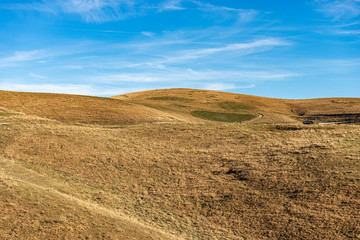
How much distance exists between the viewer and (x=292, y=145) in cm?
2873

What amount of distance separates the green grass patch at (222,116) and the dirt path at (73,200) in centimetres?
4850

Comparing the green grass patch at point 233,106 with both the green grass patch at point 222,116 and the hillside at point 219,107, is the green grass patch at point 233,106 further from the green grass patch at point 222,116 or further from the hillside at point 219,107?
the green grass patch at point 222,116

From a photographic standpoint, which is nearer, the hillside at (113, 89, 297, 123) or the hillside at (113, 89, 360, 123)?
the hillside at (113, 89, 360, 123)

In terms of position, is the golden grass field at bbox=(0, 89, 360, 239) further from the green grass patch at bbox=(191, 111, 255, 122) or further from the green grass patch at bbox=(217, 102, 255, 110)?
the green grass patch at bbox=(217, 102, 255, 110)

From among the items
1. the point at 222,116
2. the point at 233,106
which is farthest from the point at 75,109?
the point at 233,106

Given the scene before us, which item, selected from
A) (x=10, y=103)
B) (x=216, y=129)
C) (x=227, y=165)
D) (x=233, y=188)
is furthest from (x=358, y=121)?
(x=10, y=103)

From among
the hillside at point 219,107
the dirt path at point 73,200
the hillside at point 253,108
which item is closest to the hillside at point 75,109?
the hillside at point 253,108

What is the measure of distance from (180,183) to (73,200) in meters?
8.68

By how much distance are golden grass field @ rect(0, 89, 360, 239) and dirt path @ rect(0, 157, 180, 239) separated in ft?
0.24

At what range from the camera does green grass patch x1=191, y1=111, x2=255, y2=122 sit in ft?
215

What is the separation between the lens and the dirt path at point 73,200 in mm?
13469

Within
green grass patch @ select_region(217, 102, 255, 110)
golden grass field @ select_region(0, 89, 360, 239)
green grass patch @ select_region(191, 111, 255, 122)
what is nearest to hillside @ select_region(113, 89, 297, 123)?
green grass patch @ select_region(217, 102, 255, 110)

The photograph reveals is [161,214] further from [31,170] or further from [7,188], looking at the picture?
[31,170]

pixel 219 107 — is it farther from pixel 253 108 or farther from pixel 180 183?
pixel 180 183
